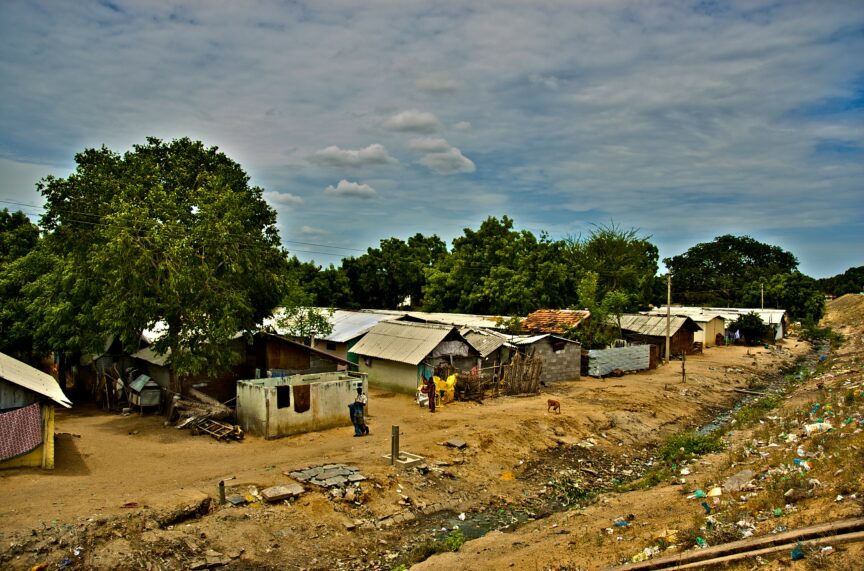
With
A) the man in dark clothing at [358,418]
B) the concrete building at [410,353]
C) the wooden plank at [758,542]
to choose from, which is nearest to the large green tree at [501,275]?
the concrete building at [410,353]

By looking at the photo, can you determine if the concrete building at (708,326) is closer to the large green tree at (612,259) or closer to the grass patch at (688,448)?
the large green tree at (612,259)

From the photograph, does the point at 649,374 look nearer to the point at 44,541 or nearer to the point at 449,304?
the point at 449,304

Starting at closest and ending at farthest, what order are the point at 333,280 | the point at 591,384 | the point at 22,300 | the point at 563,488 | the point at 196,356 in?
1. the point at 563,488
2. the point at 196,356
3. the point at 22,300
4. the point at 591,384
5. the point at 333,280

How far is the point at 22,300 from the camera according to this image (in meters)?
23.8

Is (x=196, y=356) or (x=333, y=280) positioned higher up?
(x=333, y=280)

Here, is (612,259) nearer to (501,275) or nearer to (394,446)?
(501,275)

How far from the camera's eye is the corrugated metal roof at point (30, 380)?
13959 millimetres

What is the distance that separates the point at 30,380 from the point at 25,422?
71.8 inches

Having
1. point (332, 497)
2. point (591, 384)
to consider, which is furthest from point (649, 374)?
point (332, 497)

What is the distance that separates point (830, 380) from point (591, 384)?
34.4 ft

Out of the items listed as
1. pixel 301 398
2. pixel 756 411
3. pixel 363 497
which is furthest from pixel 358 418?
pixel 756 411

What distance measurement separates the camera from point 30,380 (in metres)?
15.2

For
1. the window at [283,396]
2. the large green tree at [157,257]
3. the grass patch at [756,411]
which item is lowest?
the grass patch at [756,411]

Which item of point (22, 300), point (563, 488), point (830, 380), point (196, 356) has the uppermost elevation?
point (22, 300)
